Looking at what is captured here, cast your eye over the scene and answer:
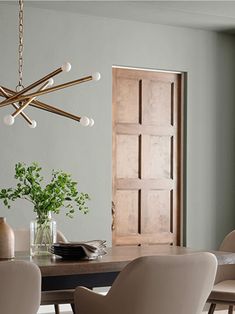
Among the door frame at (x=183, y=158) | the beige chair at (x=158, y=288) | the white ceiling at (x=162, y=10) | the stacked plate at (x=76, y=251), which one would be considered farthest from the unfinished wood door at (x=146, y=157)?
the beige chair at (x=158, y=288)

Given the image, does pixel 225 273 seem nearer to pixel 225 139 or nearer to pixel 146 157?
pixel 146 157

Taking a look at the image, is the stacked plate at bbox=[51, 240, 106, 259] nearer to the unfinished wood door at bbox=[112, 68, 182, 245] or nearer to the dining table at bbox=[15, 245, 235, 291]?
the dining table at bbox=[15, 245, 235, 291]

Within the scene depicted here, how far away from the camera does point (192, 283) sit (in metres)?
3.29

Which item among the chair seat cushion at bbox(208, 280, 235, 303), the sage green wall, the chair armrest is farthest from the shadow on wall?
the chair seat cushion at bbox(208, 280, 235, 303)

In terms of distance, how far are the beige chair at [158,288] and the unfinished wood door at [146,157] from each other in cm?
314

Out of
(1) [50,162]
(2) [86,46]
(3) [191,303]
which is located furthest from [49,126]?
(3) [191,303]

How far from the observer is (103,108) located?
635 centimetres

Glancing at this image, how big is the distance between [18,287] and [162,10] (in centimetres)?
369

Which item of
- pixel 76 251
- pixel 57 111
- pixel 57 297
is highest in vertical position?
pixel 57 111

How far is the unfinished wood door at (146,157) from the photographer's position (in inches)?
256

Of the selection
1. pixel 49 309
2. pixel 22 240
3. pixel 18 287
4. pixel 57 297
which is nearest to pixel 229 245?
pixel 57 297

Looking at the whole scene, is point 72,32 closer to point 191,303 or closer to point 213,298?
point 213,298

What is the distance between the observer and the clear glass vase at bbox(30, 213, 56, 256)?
3850 mm

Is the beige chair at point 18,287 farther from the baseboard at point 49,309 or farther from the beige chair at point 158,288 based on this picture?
the baseboard at point 49,309
